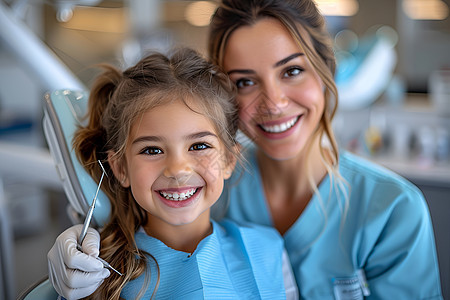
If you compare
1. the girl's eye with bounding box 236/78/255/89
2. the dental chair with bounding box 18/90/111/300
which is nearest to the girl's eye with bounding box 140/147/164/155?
the dental chair with bounding box 18/90/111/300

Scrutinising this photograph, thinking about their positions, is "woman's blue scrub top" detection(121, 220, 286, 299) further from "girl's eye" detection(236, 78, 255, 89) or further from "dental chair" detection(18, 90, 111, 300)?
"girl's eye" detection(236, 78, 255, 89)

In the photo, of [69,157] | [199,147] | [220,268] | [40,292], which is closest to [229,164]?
[199,147]

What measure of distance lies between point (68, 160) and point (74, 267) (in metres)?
0.24

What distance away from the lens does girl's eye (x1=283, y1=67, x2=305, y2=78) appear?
0.98m

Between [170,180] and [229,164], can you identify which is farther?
[229,164]

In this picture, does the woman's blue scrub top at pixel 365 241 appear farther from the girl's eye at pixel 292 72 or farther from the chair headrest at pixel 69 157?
the chair headrest at pixel 69 157

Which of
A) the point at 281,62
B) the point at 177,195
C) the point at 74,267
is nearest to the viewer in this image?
the point at 74,267

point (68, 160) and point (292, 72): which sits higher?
point (292, 72)

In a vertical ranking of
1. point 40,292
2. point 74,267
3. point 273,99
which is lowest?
point 40,292

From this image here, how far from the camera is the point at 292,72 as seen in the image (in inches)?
38.5

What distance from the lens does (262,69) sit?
946mm

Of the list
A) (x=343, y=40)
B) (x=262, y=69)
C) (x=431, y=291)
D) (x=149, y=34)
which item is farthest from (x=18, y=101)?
(x=431, y=291)

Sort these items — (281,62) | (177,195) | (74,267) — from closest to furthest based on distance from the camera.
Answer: (74,267)
(177,195)
(281,62)

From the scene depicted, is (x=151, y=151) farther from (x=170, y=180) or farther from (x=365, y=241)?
(x=365, y=241)
